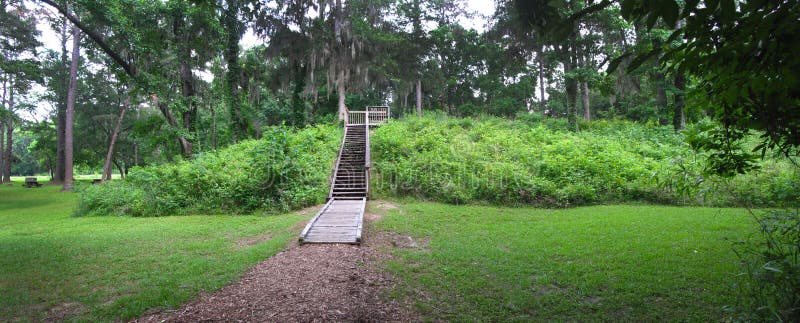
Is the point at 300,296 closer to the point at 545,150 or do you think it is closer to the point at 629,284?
the point at 629,284

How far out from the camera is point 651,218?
8055 millimetres

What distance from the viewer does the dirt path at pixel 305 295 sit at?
392 cm

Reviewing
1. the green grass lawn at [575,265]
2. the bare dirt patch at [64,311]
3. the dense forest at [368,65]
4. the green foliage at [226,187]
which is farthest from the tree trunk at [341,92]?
the bare dirt patch at [64,311]

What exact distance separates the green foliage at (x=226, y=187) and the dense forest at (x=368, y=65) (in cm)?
346

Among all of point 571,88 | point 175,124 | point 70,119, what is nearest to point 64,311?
point 175,124

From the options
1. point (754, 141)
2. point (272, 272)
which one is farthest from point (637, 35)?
point (272, 272)

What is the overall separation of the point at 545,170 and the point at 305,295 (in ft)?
31.0

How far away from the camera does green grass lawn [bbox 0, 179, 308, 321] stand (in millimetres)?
4340

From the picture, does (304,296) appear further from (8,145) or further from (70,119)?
(8,145)

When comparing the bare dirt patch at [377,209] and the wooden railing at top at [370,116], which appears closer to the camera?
the bare dirt patch at [377,209]

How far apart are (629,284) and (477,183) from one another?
6.98 metres

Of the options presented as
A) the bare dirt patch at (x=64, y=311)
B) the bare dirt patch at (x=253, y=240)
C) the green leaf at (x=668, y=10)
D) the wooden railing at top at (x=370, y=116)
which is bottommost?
the bare dirt patch at (x=64, y=311)

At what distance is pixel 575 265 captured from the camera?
528 cm

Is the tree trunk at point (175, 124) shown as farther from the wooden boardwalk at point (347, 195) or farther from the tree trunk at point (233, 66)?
the wooden boardwalk at point (347, 195)
